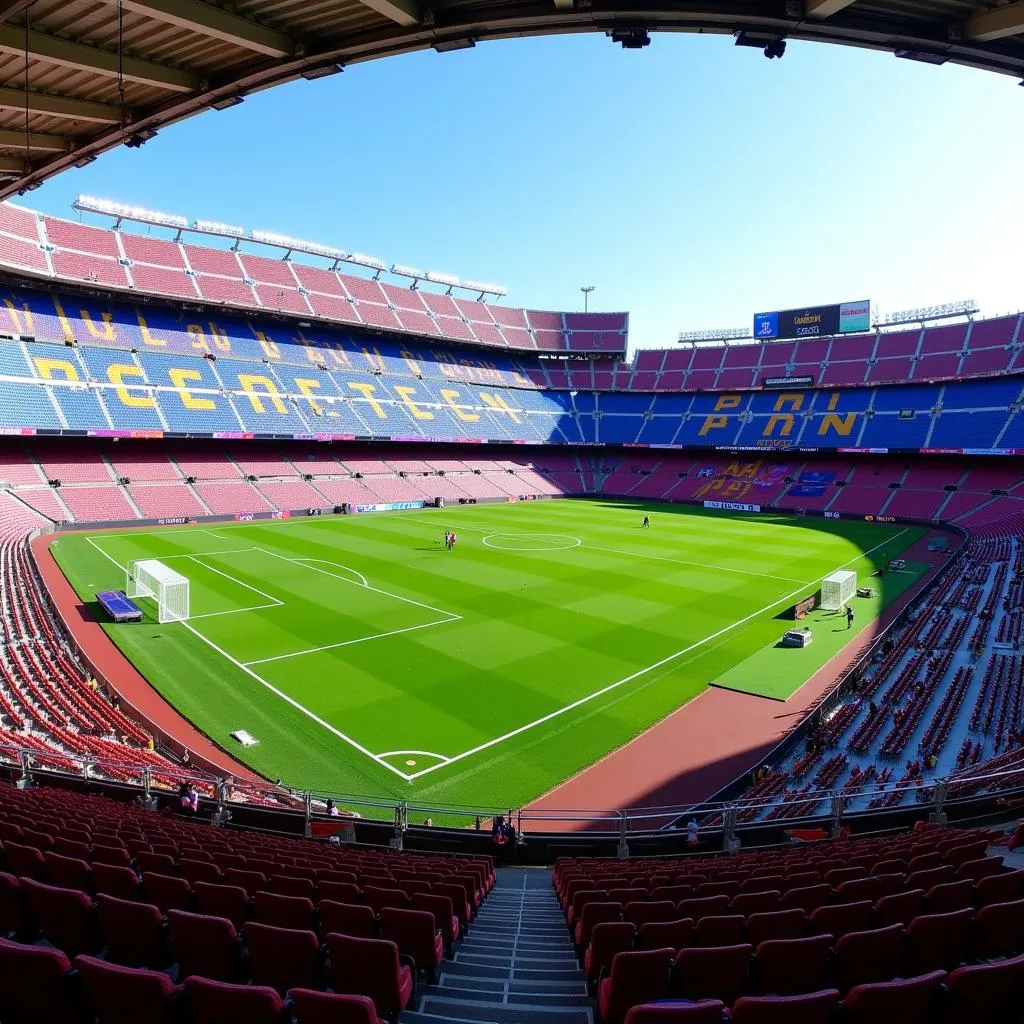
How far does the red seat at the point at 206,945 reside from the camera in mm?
4277

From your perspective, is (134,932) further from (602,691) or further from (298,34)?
(602,691)

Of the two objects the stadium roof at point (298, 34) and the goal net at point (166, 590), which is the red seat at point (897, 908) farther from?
the goal net at point (166, 590)

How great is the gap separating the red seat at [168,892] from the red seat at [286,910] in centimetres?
67

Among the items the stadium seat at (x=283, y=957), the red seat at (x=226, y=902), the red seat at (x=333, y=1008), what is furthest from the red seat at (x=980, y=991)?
the red seat at (x=226, y=902)

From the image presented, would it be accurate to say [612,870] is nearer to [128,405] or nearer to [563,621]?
[563,621]

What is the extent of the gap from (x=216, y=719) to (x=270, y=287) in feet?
185

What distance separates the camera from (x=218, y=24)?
21.6 feet

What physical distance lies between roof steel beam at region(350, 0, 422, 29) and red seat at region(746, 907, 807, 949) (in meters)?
8.56

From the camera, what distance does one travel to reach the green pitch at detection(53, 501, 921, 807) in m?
17.0

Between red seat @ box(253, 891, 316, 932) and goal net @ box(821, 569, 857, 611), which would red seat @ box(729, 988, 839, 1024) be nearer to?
red seat @ box(253, 891, 316, 932)

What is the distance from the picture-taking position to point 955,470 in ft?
191

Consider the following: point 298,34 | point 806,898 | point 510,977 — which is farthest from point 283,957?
point 298,34

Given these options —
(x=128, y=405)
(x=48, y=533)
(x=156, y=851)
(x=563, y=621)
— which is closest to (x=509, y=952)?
(x=156, y=851)

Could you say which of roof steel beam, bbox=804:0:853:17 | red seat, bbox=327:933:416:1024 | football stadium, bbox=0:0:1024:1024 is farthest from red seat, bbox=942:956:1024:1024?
roof steel beam, bbox=804:0:853:17
